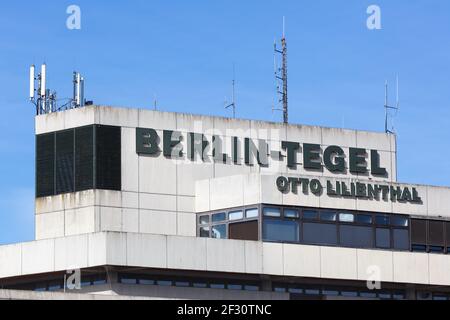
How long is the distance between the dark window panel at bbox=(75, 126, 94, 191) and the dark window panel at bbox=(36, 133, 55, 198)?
158cm

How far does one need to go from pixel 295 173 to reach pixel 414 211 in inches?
249

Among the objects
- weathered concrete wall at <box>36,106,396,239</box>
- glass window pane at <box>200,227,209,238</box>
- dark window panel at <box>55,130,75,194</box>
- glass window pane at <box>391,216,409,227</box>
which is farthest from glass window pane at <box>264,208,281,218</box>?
dark window panel at <box>55,130,75,194</box>

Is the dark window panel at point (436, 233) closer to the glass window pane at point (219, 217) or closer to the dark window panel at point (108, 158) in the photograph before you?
the glass window pane at point (219, 217)

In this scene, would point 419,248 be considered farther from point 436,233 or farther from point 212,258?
point 212,258

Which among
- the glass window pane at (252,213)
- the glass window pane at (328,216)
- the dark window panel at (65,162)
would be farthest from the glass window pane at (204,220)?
the dark window panel at (65,162)

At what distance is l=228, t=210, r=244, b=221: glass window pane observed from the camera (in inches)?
2385

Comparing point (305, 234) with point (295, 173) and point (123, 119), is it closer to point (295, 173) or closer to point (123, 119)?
point (295, 173)

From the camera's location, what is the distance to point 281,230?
60219 millimetres

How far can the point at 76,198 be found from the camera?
2392 inches

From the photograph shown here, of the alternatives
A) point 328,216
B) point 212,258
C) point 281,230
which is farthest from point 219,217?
point 328,216

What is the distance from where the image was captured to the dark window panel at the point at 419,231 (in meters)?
63.5

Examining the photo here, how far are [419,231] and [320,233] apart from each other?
584 cm

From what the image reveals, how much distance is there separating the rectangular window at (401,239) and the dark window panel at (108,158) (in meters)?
14.0

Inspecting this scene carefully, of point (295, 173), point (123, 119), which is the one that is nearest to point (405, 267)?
point (295, 173)
